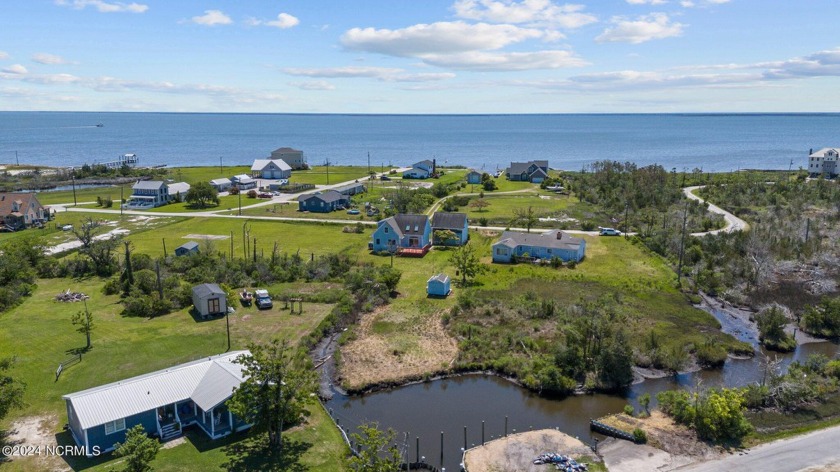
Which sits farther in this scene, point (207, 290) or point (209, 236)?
point (209, 236)

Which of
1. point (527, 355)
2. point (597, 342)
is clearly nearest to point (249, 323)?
point (527, 355)

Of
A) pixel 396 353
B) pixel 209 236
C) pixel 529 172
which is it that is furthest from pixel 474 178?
pixel 396 353

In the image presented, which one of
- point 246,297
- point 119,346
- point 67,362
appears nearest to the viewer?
point 67,362

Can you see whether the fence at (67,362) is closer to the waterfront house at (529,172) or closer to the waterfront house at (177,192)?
the waterfront house at (177,192)

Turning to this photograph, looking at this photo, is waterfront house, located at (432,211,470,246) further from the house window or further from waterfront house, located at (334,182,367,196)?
the house window

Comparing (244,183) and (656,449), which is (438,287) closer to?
(656,449)

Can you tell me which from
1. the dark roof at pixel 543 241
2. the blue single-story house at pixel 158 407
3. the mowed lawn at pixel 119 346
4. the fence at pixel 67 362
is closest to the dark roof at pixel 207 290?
the mowed lawn at pixel 119 346

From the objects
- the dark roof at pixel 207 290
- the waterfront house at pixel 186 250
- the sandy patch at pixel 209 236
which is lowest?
the dark roof at pixel 207 290

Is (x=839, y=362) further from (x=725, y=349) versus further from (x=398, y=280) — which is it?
(x=398, y=280)

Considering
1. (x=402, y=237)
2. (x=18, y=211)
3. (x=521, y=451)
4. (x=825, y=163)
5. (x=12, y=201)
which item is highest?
(x=825, y=163)
